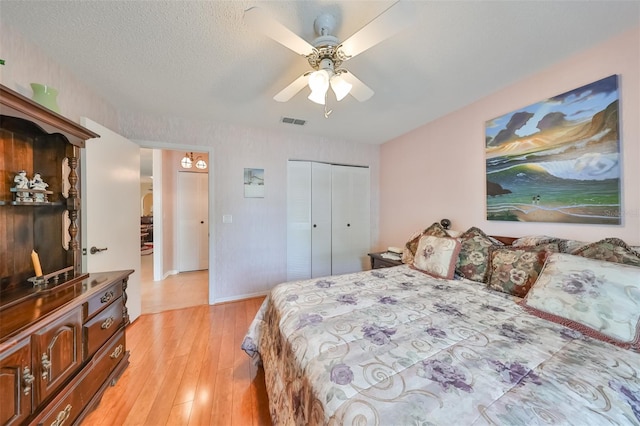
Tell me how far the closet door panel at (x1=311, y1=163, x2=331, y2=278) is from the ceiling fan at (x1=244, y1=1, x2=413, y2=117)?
180 centimetres

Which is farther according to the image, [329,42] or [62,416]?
[329,42]

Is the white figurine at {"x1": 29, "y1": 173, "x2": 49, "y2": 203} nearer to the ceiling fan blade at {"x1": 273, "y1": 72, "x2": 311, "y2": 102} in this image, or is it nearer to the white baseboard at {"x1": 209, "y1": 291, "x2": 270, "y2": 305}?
the ceiling fan blade at {"x1": 273, "y1": 72, "x2": 311, "y2": 102}

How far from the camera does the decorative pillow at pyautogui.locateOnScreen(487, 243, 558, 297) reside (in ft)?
4.94

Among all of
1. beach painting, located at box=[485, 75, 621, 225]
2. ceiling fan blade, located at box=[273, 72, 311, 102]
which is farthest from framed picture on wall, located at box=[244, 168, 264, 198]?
beach painting, located at box=[485, 75, 621, 225]

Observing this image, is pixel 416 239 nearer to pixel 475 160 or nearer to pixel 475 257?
pixel 475 257

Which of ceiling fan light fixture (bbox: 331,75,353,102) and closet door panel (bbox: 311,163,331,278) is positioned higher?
ceiling fan light fixture (bbox: 331,75,353,102)

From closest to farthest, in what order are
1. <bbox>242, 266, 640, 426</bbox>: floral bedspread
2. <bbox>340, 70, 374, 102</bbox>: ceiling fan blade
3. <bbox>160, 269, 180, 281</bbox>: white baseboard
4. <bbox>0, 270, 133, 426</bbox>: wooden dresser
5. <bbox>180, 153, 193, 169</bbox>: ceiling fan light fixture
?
<bbox>242, 266, 640, 426</bbox>: floral bedspread → <bbox>0, 270, 133, 426</bbox>: wooden dresser → <bbox>340, 70, 374, 102</bbox>: ceiling fan blade → <bbox>160, 269, 180, 281</bbox>: white baseboard → <bbox>180, 153, 193, 169</bbox>: ceiling fan light fixture

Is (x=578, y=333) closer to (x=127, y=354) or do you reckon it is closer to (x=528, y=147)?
(x=528, y=147)

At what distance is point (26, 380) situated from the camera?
90cm

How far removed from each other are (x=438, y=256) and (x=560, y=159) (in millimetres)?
1162

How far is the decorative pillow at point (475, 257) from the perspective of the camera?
1.84 meters

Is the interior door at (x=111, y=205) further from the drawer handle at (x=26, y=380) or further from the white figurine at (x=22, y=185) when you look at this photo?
the drawer handle at (x=26, y=380)

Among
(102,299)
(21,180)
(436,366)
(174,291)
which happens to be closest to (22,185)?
(21,180)

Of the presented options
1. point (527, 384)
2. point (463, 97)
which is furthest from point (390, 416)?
point (463, 97)
